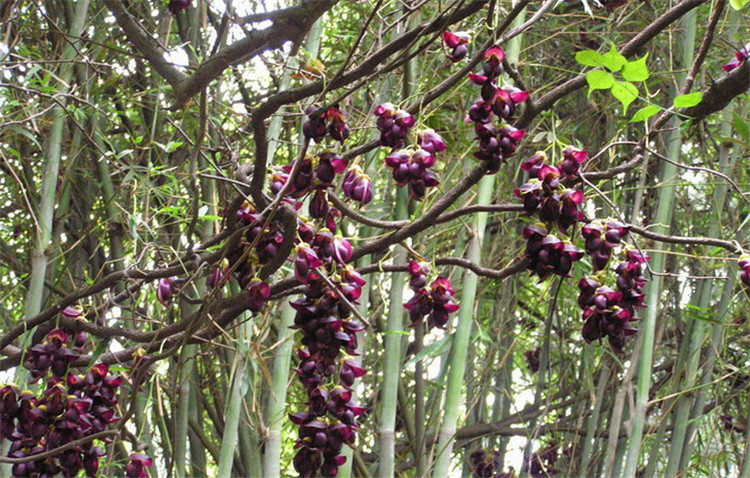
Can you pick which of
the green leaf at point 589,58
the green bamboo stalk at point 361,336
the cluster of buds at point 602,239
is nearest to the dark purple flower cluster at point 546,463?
the green bamboo stalk at point 361,336

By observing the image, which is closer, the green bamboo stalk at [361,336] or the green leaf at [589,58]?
the green leaf at [589,58]

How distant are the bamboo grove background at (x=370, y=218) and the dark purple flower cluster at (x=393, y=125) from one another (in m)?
0.04

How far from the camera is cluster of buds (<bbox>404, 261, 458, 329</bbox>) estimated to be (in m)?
0.92

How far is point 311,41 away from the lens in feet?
4.52

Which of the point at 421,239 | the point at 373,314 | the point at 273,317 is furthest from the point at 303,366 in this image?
the point at 373,314

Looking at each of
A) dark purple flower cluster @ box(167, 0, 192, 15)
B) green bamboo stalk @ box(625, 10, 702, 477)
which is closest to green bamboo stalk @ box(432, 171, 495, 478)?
green bamboo stalk @ box(625, 10, 702, 477)

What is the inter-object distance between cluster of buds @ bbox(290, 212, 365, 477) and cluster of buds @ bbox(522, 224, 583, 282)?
0.16m

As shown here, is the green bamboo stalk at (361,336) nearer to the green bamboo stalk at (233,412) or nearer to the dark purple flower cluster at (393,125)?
the green bamboo stalk at (233,412)

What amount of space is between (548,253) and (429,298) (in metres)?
0.15

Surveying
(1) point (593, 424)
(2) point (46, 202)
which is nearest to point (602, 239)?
(2) point (46, 202)

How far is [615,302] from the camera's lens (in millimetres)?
841

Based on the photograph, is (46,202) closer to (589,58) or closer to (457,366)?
(457,366)

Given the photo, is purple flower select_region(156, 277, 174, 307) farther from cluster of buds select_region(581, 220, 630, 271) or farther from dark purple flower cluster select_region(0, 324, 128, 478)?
cluster of buds select_region(581, 220, 630, 271)

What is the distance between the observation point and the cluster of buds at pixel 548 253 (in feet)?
2.64
